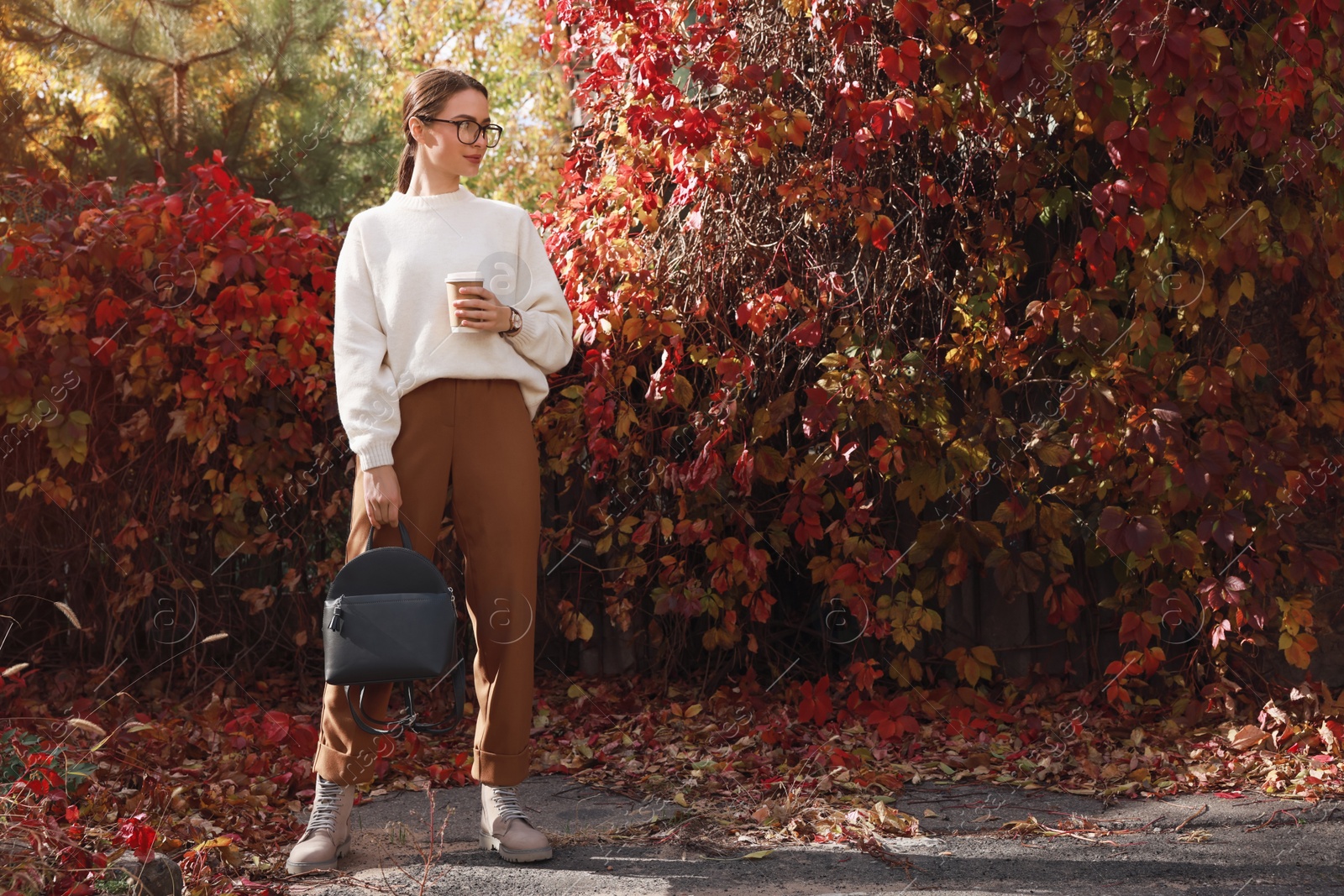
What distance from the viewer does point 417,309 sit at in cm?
285

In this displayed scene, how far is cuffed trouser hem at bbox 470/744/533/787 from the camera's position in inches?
113

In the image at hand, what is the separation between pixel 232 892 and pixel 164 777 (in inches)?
38.0

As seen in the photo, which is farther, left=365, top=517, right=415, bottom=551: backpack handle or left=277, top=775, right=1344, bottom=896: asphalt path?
left=365, top=517, right=415, bottom=551: backpack handle

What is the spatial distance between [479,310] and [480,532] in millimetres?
540

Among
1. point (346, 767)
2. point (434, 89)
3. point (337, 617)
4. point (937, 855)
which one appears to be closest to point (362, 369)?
point (337, 617)

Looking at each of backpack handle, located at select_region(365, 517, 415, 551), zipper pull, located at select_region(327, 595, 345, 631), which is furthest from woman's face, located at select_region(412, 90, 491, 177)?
zipper pull, located at select_region(327, 595, 345, 631)

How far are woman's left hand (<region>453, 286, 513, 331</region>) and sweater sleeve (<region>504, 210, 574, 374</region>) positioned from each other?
0.39 feet

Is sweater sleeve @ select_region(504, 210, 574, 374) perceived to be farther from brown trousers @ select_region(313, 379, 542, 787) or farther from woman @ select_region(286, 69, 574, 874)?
brown trousers @ select_region(313, 379, 542, 787)

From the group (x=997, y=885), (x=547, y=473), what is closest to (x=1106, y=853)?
(x=997, y=885)

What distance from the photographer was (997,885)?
2.66m

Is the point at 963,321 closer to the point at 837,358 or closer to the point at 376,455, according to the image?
the point at 837,358

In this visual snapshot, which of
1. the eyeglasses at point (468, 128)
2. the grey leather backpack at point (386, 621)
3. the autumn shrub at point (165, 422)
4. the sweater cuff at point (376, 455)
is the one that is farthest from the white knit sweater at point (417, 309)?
the autumn shrub at point (165, 422)

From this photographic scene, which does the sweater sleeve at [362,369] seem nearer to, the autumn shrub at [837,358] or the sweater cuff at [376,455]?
the sweater cuff at [376,455]

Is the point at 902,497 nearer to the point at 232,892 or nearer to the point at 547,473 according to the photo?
the point at 547,473
